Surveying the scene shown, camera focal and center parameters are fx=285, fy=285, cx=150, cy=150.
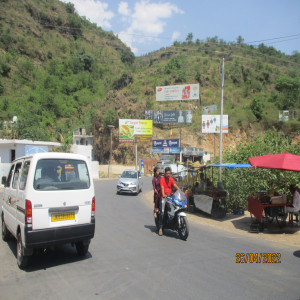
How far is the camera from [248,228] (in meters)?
9.88

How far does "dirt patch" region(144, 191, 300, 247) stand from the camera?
828 centimetres

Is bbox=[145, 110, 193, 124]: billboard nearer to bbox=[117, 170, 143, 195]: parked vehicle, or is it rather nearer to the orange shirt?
bbox=[117, 170, 143, 195]: parked vehicle

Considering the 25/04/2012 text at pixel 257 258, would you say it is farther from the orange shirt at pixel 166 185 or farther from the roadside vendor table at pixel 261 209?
the orange shirt at pixel 166 185

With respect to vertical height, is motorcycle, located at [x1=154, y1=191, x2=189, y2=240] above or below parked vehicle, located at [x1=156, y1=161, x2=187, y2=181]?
above

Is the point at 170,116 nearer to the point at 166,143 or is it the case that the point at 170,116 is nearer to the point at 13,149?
the point at 166,143

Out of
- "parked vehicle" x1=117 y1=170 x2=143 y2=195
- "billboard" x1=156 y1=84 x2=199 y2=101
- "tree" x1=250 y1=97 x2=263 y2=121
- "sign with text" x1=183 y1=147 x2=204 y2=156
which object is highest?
"billboard" x1=156 y1=84 x2=199 y2=101

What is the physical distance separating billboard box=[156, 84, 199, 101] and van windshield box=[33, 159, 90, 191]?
Result: 4893 cm

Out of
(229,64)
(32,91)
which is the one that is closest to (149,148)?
(32,91)

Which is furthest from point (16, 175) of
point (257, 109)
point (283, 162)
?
point (257, 109)

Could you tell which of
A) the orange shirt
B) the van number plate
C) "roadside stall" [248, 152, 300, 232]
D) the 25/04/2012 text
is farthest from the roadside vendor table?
the van number plate

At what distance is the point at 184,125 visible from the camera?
59.4 metres

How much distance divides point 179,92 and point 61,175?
165ft

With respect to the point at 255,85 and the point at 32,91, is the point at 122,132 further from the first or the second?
the point at 255,85

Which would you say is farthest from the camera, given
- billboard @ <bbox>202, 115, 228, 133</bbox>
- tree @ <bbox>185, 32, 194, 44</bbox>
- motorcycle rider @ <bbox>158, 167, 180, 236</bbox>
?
tree @ <bbox>185, 32, 194, 44</bbox>
